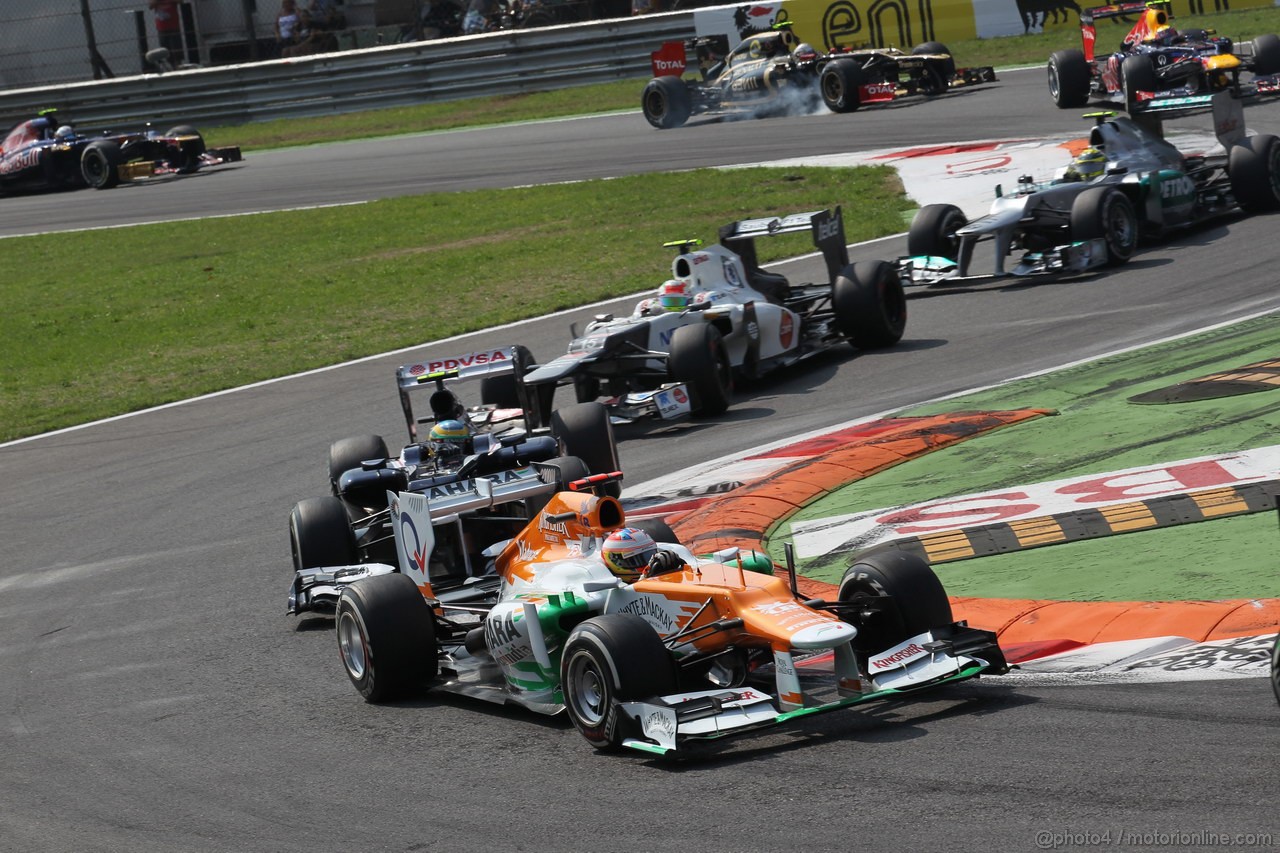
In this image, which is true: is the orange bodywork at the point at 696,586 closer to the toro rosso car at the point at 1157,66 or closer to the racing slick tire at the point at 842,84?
the toro rosso car at the point at 1157,66

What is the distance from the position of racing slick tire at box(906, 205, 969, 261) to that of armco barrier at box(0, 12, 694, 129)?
19.8 meters

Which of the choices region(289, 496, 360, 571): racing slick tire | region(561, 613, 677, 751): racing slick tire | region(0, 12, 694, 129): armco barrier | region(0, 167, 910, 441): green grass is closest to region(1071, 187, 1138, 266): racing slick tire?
region(0, 167, 910, 441): green grass

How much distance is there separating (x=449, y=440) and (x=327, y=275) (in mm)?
16444

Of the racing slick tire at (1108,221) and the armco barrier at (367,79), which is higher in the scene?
the armco barrier at (367,79)

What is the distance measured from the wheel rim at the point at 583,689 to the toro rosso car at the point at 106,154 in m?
34.4

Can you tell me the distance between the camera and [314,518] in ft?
38.2

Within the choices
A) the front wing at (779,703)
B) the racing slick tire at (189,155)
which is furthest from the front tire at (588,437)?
the racing slick tire at (189,155)

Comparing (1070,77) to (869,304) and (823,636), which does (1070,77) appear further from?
(823,636)

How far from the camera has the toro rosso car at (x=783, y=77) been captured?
34.5 meters

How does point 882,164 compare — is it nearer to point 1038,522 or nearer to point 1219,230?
point 1219,230

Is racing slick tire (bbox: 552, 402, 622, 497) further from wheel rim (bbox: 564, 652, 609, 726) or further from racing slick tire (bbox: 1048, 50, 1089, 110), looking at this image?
racing slick tire (bbox: 1048, 50, 1089, 110)

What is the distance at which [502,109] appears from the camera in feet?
136

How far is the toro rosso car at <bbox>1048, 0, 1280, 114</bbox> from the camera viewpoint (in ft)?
84.6
